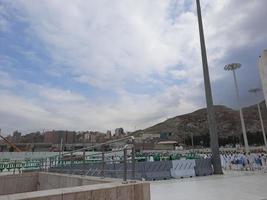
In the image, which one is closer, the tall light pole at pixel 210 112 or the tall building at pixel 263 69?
the tall building at pixel 263 69

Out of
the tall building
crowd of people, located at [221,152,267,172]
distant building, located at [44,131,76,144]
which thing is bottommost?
crowd of people, located at [221,152,267,172]

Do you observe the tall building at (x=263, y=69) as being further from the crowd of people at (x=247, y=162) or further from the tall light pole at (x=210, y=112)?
the crowd of people at (x=247, y=162)

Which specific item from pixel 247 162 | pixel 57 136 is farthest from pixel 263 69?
pixel 57 136

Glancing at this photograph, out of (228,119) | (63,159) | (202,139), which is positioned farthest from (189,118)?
(63,159)

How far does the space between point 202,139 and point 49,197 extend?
119m

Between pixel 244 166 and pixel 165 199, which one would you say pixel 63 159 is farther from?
pixel 244 166

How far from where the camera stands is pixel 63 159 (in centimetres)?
1327

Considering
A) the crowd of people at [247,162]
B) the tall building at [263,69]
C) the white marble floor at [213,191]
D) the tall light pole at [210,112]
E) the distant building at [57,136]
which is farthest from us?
the distant building at [57,136]

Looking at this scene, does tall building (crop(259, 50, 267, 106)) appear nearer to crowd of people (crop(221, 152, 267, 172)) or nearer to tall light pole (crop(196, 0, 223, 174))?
tall light pole (crop(196, 0, 223, 174))

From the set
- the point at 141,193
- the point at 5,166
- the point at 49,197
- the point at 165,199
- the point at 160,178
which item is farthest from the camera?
the point at 5,166

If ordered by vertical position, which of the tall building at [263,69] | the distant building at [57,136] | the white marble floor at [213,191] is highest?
the distant building at [57,136]

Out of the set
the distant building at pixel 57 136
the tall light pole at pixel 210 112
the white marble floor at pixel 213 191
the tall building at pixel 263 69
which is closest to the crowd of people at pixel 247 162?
the tall light pole at pixel 210 112

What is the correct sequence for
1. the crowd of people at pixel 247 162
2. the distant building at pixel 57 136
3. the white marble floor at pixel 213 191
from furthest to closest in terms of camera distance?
1. the distant building at pixel 57 136
2. the crowd of people at pixel 247 162
3. the white marble floor at pixel 213 191

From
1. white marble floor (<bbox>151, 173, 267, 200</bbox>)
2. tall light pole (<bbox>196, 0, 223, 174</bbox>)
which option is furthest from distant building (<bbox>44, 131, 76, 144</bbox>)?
white marble floor (<bbox>151, 173, 267, 200</bbox>)
